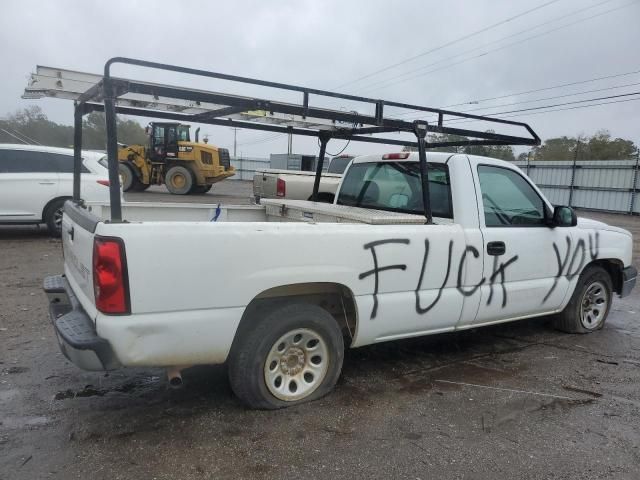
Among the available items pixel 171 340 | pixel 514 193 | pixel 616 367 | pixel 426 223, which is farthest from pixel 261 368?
pixel 616 367

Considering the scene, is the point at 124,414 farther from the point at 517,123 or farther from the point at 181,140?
the point at 181,140

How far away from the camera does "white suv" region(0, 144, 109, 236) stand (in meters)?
8.87

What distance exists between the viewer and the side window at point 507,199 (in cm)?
432

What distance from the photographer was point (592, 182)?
2475 cm

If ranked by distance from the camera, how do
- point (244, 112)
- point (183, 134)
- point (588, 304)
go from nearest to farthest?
point (244, 112), point (588, 304), point (183, 134)

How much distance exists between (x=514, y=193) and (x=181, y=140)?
18485 millimetres

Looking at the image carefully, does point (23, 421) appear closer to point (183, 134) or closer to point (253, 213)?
point (253, 213)

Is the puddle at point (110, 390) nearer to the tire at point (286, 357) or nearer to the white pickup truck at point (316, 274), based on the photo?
the white pickup truck at point (316, 274)

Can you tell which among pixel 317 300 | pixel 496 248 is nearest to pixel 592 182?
pixel 496 248

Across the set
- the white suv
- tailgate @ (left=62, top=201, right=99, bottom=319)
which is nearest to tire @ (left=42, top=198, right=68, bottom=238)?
the white suv

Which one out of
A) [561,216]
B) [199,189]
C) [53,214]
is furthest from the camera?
[199,189]

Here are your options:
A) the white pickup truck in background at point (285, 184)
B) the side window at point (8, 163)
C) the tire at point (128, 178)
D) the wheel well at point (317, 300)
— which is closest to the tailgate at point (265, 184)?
the white pickup truck in background at point (285, 184)

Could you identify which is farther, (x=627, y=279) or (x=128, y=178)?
(x=128, y=178)

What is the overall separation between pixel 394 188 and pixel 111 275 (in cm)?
276
